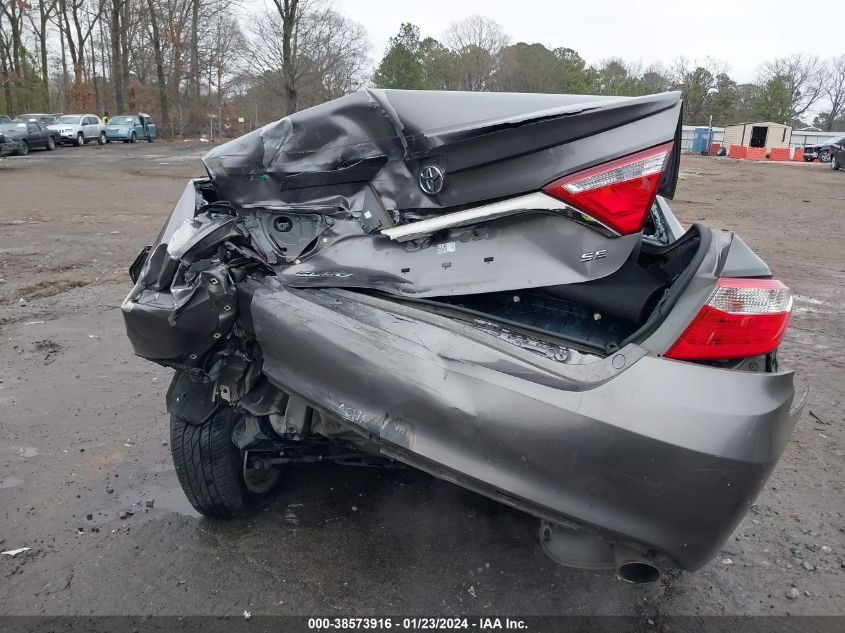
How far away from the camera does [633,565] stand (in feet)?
6.25

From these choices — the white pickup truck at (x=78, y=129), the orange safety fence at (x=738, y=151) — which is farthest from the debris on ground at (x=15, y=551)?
the orange safety fence at (x=738, y=151)

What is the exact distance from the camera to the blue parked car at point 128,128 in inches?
1399

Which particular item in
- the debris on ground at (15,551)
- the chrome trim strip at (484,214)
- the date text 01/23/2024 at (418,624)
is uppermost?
the chrome trim strip at (484,214)

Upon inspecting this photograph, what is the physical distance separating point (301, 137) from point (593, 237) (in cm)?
112

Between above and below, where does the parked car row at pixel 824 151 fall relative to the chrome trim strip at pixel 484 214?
above

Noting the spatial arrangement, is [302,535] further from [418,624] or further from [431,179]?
[431,179]

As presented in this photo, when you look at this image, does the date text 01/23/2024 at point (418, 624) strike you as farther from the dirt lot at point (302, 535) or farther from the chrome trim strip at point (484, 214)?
the chrome trim strip at point (484, 214)

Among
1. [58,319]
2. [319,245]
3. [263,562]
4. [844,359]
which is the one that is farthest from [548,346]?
[58,319]

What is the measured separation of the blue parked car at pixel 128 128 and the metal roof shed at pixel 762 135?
3697 cm

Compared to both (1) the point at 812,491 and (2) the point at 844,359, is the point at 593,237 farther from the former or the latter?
(2) the point at 844,359

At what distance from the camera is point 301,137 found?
2344 millimetres

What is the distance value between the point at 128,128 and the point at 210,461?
126 feet

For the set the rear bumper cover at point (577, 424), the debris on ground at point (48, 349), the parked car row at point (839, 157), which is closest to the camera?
the rear bumper cover at point (577, 424)

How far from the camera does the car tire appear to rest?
2709mm
